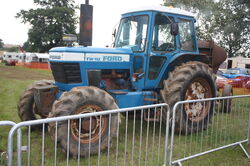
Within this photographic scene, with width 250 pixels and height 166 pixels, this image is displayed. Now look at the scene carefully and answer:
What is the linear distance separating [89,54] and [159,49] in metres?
1.70

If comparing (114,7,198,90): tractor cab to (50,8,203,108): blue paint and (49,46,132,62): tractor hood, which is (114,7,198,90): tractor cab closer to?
(50,8,203,108): blue paint

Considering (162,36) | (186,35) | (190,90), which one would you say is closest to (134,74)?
(162,36)

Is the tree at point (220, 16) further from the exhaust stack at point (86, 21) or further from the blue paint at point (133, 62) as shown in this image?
the exhaust stack at point (86, 21)

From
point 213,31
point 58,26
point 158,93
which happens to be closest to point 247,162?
point 158,93

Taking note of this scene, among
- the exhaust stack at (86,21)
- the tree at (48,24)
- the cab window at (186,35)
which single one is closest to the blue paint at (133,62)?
the cab window at (186,35)

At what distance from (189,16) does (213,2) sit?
27289 mm

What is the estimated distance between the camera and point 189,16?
19.8ft

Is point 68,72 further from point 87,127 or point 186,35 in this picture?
point 186,35

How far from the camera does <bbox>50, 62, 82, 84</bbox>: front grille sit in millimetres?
4613

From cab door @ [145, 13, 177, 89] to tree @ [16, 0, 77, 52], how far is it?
126ft

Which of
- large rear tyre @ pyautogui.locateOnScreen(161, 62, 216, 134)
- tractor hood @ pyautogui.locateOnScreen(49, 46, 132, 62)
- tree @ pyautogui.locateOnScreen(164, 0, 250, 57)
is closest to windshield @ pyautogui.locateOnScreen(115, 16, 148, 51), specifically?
tractor hood @ pyautogui.locateOnScreen(49, 46, 132, 62)

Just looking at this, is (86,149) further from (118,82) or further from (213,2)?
(213,2)

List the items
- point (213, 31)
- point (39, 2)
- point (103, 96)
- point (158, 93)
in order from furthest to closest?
point (39, 2) → point (213, 31) → point (158, 93) → point (103, 96)

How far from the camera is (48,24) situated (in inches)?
1677
